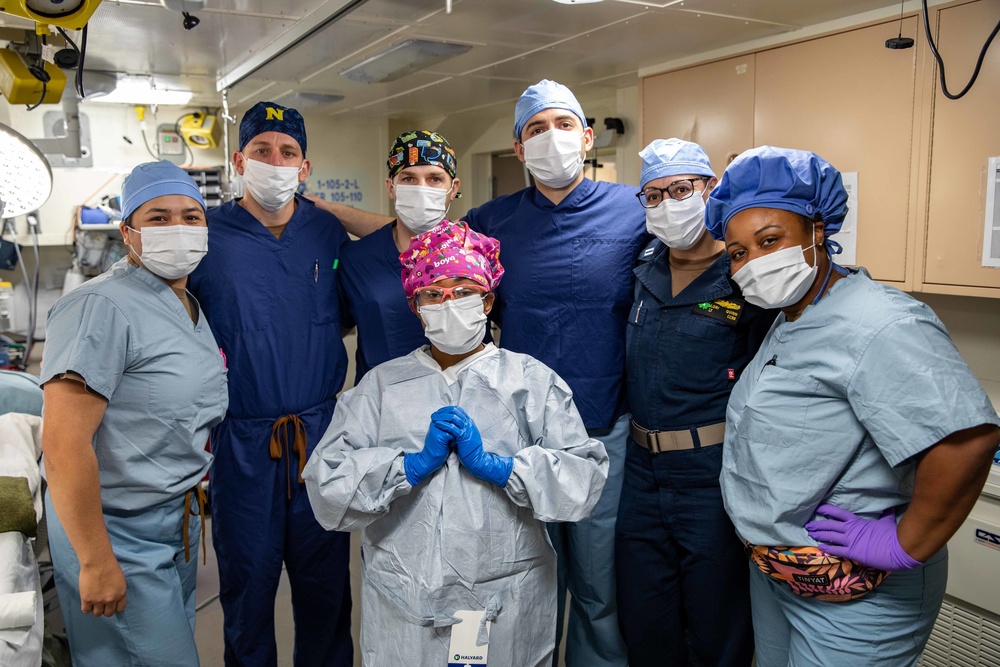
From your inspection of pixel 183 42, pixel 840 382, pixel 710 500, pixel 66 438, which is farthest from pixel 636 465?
pixel 183 42

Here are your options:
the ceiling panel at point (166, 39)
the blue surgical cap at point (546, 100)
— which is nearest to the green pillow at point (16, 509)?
the ceiling panel at point (166, 39)

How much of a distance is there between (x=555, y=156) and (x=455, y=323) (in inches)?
25.3

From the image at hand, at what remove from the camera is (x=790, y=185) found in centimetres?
136

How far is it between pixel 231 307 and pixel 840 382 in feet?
4.80

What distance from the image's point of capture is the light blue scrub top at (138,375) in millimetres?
1518

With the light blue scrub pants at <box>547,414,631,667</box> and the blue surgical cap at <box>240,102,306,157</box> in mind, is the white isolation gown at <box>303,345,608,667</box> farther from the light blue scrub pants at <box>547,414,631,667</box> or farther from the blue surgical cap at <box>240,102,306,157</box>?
the blue surgical cap at <box>240,102,306,157</box>

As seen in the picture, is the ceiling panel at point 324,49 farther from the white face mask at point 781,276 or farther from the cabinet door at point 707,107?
the white face mask at point 781,276

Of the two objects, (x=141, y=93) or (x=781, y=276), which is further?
(x=141, y=93)

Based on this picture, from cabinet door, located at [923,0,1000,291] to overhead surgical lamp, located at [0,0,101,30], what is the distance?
2253 mm

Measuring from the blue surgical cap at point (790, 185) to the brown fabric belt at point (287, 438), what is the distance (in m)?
1.22

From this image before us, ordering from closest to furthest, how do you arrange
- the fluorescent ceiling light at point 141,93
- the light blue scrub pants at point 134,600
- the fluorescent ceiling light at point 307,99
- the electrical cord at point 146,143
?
the light blue scrub pants at point 134,600
the fluorescent ceiling light at point 141,93
the fluorescent ceiling light at point 307,99
the electrical cord at point 146,143

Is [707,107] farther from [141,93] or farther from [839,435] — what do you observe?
[141,93]

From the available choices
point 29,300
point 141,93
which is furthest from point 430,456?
Answer: point 29,300

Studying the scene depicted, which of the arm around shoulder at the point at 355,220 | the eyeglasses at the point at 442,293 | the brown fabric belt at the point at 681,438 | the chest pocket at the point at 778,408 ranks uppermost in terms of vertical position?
the arm around shoulder at the point at 355,220
